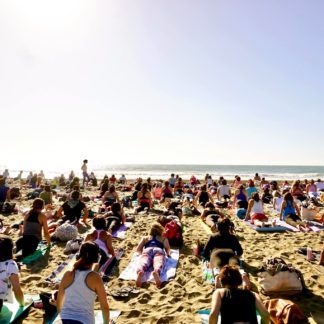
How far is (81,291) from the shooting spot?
3521 millimetres

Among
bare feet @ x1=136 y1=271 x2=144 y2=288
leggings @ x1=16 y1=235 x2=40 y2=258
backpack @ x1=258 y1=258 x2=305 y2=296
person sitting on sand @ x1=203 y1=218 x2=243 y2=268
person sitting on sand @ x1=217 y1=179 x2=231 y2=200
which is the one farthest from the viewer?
person sitting on sand @ x1=217 y1=179 x2=231 y2=200

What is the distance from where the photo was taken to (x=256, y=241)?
28.2 ft

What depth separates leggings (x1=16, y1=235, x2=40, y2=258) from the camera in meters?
7.15

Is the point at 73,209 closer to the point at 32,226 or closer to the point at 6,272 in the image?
the point at 32,226

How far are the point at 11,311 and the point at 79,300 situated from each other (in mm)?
1228

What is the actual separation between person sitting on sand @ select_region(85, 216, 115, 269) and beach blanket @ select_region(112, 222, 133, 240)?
2355 mm

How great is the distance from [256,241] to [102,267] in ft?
14.7

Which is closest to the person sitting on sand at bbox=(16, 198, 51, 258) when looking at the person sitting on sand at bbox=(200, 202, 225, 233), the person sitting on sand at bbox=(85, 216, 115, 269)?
the person sitting on sand at bbox=(85, 216, 115, 269)

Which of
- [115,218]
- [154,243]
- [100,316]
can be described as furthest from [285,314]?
[115,218]

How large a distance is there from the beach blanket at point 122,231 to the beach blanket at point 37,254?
2.05 m

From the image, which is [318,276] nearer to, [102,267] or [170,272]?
[170,272]

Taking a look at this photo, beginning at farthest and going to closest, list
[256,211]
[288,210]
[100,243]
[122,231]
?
1. [256,211]
2. [288,210]
3. [122,231]
4. [100,243]

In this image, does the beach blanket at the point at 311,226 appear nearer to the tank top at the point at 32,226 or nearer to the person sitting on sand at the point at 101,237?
the person sitting on sand at the point at 101,237

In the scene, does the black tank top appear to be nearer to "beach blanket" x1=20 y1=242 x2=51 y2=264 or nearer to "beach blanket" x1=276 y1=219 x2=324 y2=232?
"beach blanket" x1=20 y1=242 x2=51 y2=264
